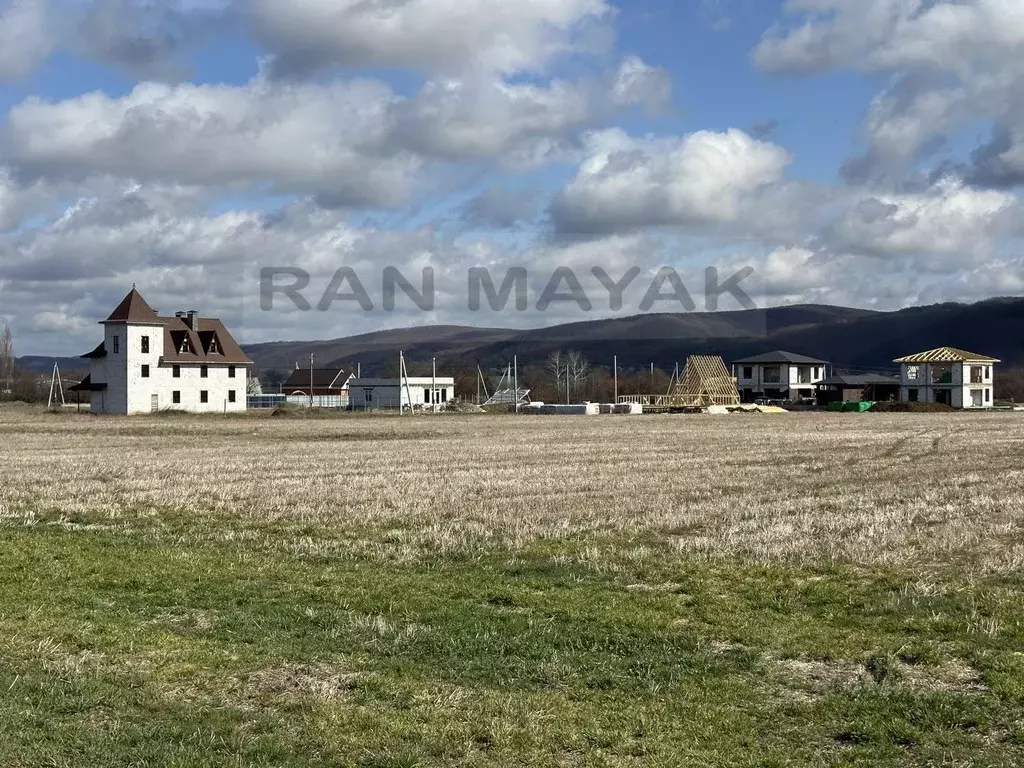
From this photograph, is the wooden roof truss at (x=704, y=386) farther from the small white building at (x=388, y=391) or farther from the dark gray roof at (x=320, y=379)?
the dark gray roof at (x=320, y=379)

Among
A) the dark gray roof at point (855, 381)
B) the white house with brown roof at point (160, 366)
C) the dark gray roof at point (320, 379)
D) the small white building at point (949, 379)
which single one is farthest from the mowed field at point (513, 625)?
the dark gray roof at point (320, 379)

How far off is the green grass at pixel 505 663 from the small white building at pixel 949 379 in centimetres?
11052

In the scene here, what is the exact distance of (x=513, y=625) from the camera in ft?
37.2

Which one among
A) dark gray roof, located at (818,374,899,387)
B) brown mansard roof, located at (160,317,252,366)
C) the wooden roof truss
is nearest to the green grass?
brown mansard roof, located at (160,317,252,366)

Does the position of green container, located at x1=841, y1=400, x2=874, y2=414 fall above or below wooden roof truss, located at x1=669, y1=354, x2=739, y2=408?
below

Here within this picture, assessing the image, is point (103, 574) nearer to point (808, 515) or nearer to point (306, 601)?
point (306, 601)

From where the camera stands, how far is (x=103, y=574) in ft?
47.4

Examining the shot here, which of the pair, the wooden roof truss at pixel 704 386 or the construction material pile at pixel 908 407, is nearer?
the construction material pile at pixel 908 407

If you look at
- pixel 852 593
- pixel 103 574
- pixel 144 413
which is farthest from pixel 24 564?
pixel 144 413

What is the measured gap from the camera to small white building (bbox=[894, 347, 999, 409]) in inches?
4552

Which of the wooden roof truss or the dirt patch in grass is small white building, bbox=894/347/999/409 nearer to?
the wooden roof truss

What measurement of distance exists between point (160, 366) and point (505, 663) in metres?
85.2

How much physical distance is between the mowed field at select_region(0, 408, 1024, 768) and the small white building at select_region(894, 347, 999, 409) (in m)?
98.2

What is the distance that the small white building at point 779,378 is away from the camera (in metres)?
133
